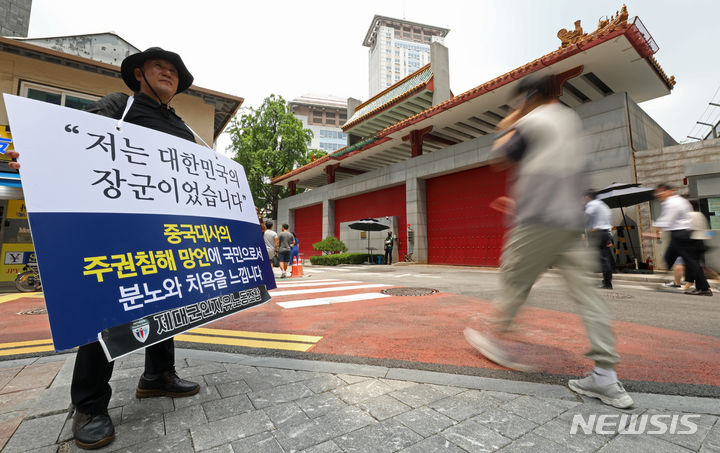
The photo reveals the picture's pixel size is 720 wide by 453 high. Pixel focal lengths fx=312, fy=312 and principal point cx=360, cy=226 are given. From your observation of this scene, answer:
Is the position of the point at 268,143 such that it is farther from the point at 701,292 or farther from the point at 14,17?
the point at 701,292

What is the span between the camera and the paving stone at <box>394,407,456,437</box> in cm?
153

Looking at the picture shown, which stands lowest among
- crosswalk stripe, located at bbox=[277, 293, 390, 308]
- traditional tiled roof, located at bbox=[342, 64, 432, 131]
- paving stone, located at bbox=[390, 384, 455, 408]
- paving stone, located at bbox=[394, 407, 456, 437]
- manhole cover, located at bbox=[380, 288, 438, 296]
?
manhole cover, located at bbox=[380, 288, 438, 296]

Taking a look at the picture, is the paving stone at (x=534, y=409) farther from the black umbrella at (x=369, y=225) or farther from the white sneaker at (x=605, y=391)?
the black umbrella at (x=369, y=225)

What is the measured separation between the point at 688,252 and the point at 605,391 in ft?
20.1

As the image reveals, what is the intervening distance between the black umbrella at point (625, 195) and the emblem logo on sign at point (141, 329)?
10.2 meters

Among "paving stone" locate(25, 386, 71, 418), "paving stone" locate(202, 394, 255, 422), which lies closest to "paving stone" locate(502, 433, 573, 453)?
"paving stone" locate(202, 394, 255, 422)

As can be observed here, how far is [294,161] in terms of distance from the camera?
27562mm

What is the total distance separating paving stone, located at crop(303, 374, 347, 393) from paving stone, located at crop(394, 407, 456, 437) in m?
0.54

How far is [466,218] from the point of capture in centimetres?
1400

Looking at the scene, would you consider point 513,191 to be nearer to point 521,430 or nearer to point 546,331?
point 521,430

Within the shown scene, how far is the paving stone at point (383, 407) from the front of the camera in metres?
1.68

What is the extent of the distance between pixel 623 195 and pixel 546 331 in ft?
23.6

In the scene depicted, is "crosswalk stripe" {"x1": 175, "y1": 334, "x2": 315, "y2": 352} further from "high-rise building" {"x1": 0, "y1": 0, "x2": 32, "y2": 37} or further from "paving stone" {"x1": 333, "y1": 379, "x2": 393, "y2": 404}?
"high-rise building" {"x1": 0, "y1": 0, "x2": 32, "y2": 37}

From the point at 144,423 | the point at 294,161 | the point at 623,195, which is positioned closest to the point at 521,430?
the point at 144,423
